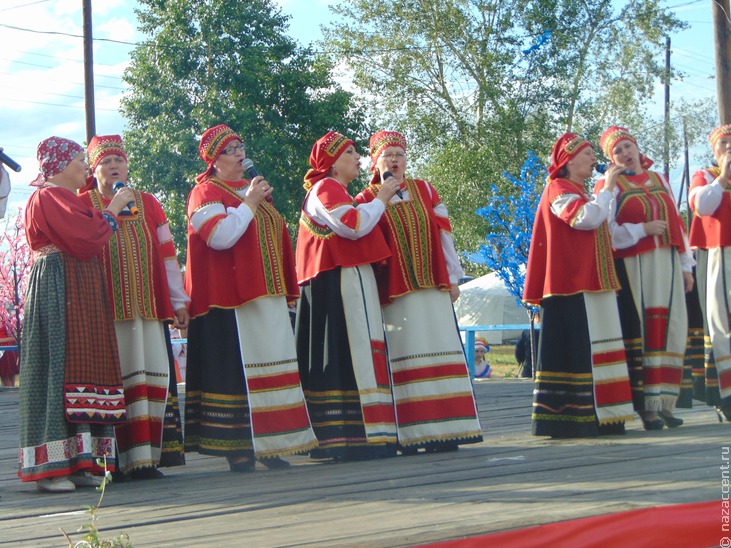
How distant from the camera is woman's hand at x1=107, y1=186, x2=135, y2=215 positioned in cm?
524

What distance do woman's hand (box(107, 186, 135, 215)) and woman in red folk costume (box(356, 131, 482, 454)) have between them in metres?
1.34

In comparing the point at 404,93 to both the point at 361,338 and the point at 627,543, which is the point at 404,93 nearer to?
the point at 361,338

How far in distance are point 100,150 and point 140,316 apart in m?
0.91

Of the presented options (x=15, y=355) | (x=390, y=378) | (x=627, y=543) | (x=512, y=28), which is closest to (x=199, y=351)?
(x=390, y=378)

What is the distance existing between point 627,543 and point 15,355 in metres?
14.8

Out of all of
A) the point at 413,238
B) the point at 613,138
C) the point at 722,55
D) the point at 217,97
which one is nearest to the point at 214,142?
the point at 413,238

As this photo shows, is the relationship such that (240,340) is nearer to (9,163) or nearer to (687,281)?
(9,163)

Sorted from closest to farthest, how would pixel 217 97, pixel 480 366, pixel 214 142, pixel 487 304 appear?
pixel 214 142
pixel 480 366
pixel 217 97
pixel 487 304

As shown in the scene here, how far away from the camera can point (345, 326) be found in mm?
5609

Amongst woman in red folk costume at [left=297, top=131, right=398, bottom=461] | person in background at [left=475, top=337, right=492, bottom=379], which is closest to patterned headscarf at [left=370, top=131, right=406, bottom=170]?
woman in red folk costume at [left=297, top=131, right=398, bottom=461]

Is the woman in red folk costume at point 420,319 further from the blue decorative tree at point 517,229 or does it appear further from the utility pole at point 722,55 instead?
the blue decorative tree at point 517,229

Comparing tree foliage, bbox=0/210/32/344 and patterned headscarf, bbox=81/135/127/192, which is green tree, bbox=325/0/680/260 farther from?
patterned headscarf, bbox=81/135/127/192

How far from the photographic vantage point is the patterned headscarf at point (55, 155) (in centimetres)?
515

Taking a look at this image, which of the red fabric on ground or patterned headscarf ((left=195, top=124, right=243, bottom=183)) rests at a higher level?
patterned headscarf ((left=195, top=124, right=243, bottom=183))
